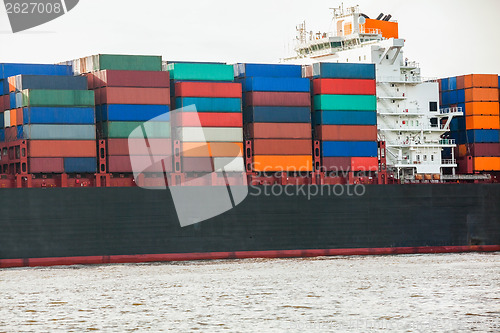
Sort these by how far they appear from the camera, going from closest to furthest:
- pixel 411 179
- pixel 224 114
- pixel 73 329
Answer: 1. pixel 73 329
2. pixel 224 114
3. pixel 411 179

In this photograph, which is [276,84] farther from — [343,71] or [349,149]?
[349,149]

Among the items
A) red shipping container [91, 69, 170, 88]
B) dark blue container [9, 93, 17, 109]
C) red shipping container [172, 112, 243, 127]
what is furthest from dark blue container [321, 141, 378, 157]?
dark blue container [9, 93, 17, 109]

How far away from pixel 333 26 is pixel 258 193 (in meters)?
14.4

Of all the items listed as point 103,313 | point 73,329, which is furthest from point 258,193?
point 73,329

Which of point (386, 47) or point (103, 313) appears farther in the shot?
point (386, 47)

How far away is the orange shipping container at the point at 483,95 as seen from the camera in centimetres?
4375

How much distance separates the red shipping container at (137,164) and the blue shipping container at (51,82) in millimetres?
3204

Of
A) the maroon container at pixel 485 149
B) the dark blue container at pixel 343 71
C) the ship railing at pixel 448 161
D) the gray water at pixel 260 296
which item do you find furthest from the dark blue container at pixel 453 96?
the gray water at pixel 260 296

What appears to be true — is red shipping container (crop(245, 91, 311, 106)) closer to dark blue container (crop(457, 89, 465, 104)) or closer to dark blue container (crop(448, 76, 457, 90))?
dark blue container (crop(457, 89, 465, 104))

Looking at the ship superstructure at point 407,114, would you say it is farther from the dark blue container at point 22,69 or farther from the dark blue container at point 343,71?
the dark blue container at point 22,69

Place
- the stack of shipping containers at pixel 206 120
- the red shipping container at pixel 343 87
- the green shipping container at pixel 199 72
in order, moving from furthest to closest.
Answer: the red shipping container at pixel 343 87 → the green shipping container at pixel 199 72 → the stack of shipping containers at pixel 206 120

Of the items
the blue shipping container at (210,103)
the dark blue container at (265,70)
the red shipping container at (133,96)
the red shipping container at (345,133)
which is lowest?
the red shipping container at (345,133)

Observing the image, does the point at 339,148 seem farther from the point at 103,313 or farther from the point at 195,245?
the point at 103,313

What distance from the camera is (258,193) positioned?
1524 inches
